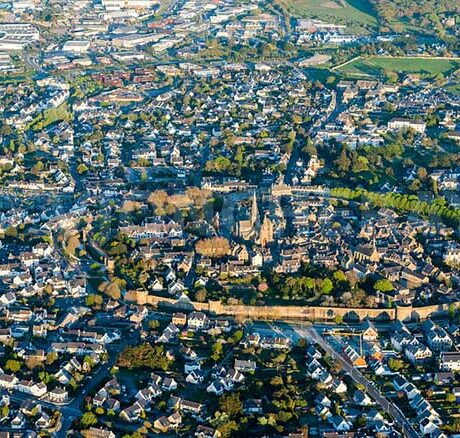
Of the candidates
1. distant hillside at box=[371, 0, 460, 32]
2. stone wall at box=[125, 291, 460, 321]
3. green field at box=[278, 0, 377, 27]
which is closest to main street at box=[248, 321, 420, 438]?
stone wall at box=[125, 291, 460, 321]

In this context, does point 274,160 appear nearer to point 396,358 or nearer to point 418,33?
point 396,358

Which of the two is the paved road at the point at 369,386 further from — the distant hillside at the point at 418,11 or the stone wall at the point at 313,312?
the distant hillside at the point at 418,11

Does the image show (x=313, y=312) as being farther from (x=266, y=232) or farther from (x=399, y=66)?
(x=399, y=66)

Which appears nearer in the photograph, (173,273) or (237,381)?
(237,381)

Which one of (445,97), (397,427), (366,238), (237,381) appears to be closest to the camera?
(397,427)

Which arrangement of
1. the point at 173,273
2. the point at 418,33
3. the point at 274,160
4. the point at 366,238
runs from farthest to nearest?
the point at 418,33
the point at 274,160
the point at 366,238
the point at 173,273

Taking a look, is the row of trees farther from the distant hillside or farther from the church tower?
the distant hillside

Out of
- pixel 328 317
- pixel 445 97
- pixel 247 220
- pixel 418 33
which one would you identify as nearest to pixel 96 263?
pixel 247 220
